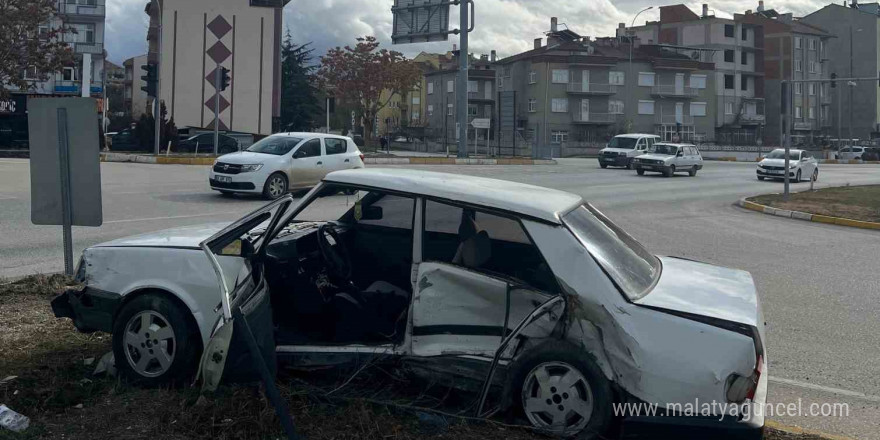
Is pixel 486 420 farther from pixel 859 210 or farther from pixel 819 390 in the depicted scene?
pixel 859 210

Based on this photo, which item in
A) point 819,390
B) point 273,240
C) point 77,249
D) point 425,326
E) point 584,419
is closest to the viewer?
point 584,419

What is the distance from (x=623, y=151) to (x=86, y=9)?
1877 inches

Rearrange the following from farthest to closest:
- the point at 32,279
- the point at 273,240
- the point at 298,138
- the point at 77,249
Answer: the point at 298,138
the point at 77,249
the point at 32,279
the point at 273,240

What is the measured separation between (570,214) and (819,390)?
242 centimetres

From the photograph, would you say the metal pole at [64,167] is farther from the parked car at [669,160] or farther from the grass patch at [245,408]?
the parked car at [669,160]

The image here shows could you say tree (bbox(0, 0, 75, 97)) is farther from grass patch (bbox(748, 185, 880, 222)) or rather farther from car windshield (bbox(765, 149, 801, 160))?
car windshield (bbox(765, 149, 801, 160))

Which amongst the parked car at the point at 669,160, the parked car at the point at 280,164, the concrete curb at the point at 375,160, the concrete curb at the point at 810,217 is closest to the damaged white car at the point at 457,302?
the parked car at the point at 280,164

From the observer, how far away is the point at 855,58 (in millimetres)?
98688

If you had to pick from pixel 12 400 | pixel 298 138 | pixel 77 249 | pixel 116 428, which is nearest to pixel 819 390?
pixel 116 428

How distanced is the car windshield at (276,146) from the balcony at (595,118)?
66924 mm

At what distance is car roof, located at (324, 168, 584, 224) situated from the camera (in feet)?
14.8

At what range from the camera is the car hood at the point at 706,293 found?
4.16 m

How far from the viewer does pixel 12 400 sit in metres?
4.57

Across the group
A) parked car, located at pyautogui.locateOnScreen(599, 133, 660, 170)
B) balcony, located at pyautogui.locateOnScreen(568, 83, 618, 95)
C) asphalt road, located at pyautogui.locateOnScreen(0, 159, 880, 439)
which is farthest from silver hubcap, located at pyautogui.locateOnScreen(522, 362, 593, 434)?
balcony, located at pyautogui.locateOnScreen(568, 83, 618, 95)
